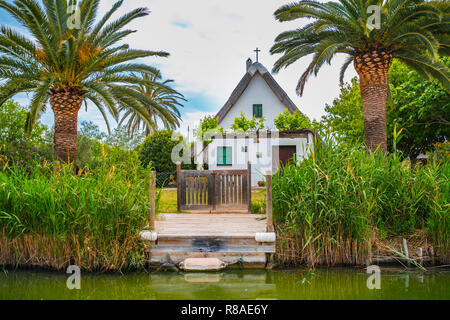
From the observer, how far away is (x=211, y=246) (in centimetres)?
583

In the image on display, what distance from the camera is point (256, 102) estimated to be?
20922mm

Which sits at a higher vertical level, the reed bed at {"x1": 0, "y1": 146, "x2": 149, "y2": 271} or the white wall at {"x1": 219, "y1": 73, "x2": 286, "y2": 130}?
the white wall at {"x1": 219, "y1": 73, "x2": 286, "y2": 130}

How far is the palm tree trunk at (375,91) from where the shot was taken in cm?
1045

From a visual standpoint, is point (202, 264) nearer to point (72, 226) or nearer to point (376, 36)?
point (72, 226)

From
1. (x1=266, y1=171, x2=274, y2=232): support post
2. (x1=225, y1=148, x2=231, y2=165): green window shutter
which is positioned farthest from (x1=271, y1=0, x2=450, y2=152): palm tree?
(x1=225, y1=148, x2=231, y2=165): green window shutter

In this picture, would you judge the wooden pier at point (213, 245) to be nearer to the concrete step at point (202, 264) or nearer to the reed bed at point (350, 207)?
the concrete step at point (202, 264)

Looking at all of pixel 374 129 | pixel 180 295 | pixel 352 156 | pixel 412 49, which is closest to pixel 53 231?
pixel 180 295

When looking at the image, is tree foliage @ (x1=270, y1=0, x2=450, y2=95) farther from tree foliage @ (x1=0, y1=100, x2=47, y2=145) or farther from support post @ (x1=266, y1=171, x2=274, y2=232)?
tree foliage @ (x1=0, y1=100, x2=47, y2=145)

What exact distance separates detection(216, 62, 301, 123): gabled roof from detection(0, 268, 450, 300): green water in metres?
15.6

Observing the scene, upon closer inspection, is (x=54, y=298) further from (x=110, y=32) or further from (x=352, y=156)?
(x=110, y=32)

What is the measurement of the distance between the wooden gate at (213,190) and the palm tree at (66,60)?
2.67 metres

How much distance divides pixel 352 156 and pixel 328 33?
5893 mm

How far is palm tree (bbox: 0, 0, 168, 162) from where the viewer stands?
945cm

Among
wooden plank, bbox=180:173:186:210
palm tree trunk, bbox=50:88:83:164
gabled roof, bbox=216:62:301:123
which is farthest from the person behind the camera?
gabled roof, bbox=216:62:301:123
